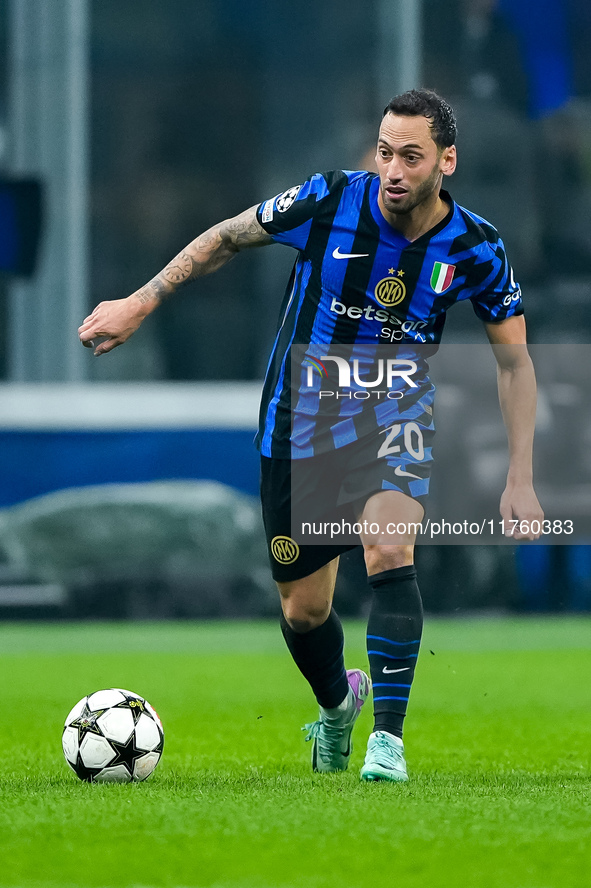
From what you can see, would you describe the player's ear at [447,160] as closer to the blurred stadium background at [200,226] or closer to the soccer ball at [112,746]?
the soccer ball at [112,746]

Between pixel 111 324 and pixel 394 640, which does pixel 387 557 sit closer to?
pixel 394 640

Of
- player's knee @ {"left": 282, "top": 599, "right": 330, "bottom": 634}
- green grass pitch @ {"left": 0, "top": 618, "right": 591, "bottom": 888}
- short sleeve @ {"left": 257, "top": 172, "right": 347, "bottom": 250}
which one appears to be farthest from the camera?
player's knee @ {"left": 282, "top": 599, "right": 330, "bottom": 634}

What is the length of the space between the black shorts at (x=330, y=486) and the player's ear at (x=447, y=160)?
718 mm

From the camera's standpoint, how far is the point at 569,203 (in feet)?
42.9

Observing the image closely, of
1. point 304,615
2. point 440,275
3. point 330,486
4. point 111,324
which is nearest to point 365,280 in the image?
point 440,275

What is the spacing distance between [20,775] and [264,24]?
9.78 m

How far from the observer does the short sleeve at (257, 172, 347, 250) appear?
4.31 m

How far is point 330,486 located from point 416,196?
85 cm

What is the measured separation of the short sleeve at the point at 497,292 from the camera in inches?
168

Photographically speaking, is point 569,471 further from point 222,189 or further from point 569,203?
point 222,189

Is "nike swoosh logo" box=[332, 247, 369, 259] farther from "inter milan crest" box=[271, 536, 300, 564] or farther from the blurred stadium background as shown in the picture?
the blurred stadium background

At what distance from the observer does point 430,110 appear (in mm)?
4133

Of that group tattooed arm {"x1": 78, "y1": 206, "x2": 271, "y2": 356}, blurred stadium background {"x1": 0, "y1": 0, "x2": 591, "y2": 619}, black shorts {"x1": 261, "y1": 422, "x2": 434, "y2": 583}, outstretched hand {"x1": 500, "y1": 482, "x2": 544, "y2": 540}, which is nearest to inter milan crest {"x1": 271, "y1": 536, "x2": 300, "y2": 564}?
black shorts {"x1": 261, "y1": 422, "x2": 434, "y2": 583}

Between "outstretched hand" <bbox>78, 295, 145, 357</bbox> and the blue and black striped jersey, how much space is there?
1.55 feet
